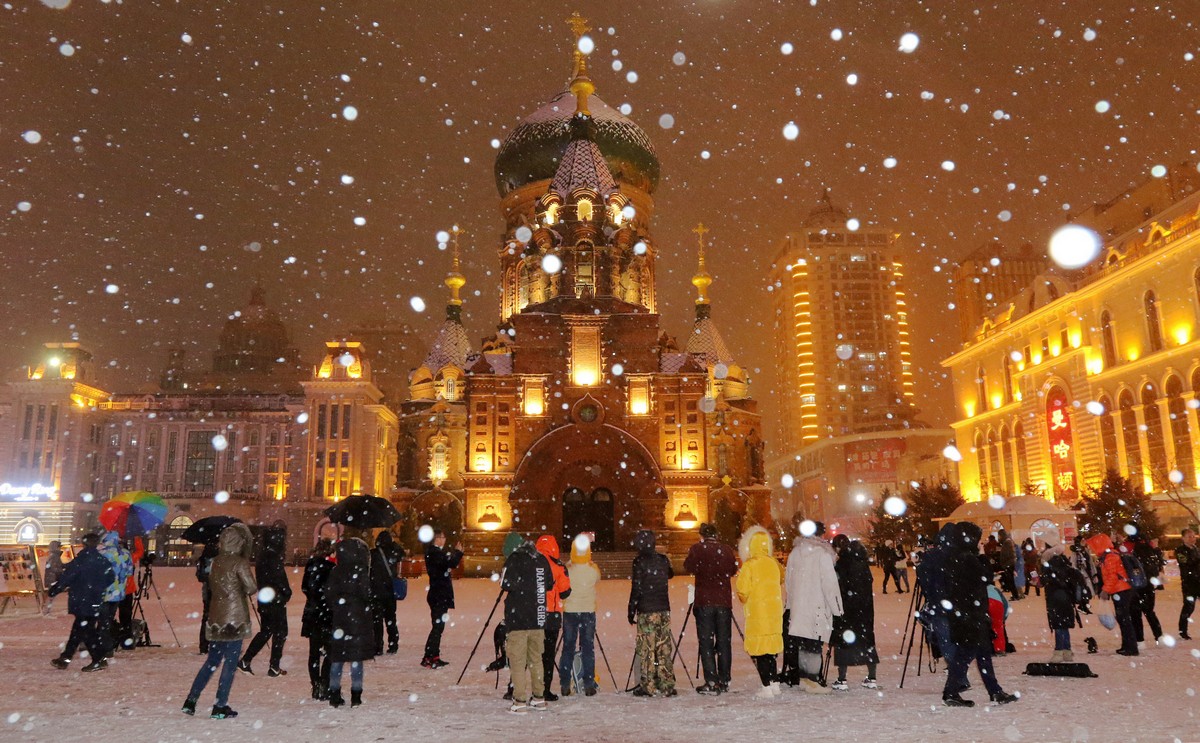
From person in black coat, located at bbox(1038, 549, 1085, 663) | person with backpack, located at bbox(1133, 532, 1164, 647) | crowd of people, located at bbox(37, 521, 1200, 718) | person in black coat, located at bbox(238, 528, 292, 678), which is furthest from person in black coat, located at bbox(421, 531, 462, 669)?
person with backpack, located at bbox(1133, 532, 1164, 647)

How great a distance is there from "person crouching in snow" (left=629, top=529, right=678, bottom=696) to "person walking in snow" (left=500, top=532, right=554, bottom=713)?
3.83 ft

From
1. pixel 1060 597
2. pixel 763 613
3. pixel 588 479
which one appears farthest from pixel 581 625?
pixel 588 479

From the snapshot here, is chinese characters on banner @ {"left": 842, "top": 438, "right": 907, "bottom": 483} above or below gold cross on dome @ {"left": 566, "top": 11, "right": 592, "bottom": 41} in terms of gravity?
below

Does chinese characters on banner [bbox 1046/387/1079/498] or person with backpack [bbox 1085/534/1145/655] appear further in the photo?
chinese characters on banner [bbox 1046/387/1079/498]

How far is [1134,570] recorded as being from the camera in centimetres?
1193

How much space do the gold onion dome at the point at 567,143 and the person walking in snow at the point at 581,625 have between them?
1550 inches

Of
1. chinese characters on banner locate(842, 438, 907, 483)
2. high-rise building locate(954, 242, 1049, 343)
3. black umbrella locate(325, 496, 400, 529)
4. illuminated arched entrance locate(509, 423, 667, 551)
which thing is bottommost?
black umbrella locate(325, 496, 400, 529)

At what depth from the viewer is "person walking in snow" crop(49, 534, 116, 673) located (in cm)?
1117

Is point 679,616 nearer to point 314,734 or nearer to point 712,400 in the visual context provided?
point 314,734

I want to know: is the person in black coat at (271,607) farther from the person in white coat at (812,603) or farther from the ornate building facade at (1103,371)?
the ornate building facade at (1103,371)

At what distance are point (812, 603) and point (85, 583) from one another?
31.2 ft

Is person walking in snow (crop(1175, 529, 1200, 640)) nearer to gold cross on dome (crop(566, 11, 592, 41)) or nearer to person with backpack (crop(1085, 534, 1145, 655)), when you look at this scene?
person with backpack (crop(1085, 534, 1145, 655))

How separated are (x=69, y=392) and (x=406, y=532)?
46.2 meters

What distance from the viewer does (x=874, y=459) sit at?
100 m
